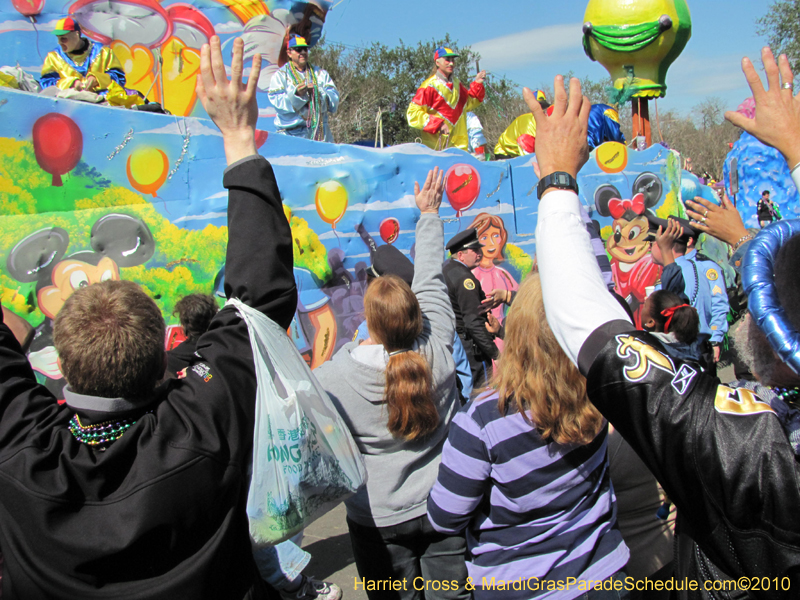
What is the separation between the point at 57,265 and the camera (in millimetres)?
4223

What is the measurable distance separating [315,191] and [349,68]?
2589 cm

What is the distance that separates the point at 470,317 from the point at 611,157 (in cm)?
463

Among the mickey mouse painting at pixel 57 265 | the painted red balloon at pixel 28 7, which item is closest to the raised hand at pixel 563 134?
the mickey mouse painting at pixel 57 265

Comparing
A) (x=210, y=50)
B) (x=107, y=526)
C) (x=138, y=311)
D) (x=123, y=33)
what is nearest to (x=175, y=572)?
(x=107, y=526)

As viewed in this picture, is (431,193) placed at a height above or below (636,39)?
below

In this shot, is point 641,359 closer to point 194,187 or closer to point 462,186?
point 194,187

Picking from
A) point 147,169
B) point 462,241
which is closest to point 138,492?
point 147,169

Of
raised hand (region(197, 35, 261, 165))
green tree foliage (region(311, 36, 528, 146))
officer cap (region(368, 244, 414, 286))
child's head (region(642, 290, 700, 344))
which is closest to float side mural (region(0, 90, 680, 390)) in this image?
officer cap (region(368, 244, 414, 286))

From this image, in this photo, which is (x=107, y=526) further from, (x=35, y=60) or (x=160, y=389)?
(x=35, y=60)

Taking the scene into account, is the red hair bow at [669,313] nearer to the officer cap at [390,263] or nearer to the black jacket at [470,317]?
the black jacket at [470,317]

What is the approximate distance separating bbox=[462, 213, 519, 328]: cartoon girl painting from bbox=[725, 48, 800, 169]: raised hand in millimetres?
5400

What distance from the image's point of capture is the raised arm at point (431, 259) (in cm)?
268

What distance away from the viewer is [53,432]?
133 cm

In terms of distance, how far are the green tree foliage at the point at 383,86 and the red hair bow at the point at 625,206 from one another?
1787cm
